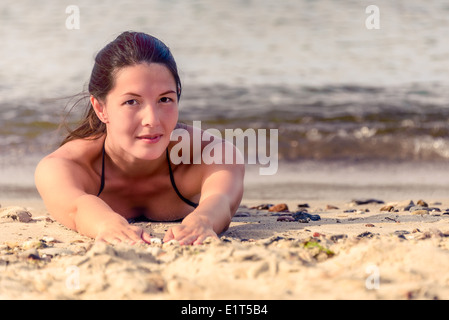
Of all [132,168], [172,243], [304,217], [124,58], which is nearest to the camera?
[172,243]

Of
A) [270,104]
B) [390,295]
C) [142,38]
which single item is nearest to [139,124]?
[142,38]

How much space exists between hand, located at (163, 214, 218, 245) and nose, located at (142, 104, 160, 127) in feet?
1.87

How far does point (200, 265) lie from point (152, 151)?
1198mm

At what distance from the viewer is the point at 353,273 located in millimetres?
2309

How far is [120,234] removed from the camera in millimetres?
3023

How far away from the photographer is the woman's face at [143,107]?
3.35 metres

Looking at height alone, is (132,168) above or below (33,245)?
above

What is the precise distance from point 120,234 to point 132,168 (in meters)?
0.94

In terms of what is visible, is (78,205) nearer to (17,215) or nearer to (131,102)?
(131,102)

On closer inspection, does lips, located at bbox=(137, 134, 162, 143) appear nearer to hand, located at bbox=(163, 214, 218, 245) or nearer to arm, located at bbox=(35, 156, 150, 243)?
arm, located at bbox=(35, 156, 150, 243)

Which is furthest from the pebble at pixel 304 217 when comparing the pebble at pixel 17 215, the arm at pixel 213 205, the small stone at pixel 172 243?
the pebble at pixel 17 215

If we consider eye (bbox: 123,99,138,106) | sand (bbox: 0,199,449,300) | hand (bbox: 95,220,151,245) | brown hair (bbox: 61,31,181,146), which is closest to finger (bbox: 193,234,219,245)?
sand (bbox: 0,199,449,300)

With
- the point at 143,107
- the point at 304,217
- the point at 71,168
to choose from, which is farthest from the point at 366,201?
the point at 71,168

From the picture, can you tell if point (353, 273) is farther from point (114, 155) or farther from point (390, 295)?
point (114, 155)
